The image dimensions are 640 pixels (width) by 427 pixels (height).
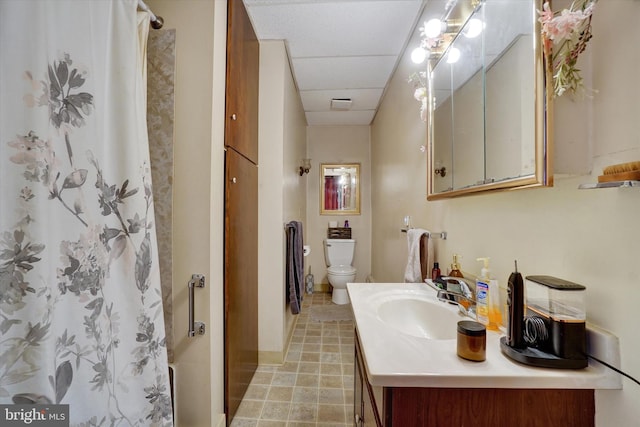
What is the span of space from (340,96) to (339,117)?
2.00 feet

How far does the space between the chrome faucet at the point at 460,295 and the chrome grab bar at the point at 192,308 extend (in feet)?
3.59

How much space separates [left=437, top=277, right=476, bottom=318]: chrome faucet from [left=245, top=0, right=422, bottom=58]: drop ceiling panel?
1725mm

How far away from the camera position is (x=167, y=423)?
87 centimetres

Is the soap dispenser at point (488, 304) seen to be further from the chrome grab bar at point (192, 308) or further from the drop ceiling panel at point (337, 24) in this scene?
the drop ceiling panel at point (337, 24)

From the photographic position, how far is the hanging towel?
2.13 metres

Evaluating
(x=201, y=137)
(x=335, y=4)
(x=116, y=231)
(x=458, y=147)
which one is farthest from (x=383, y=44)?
(x=116, y=231)

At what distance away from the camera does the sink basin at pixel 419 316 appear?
98cm

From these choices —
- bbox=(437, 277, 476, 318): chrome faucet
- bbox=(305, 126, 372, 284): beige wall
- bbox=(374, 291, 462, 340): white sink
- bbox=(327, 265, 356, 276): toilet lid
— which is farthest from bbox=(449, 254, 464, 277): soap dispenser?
bbox=(305, 126, 372, 284): beige wall

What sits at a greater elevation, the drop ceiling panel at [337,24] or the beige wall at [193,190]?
the drop ceiling panel at [337,24]

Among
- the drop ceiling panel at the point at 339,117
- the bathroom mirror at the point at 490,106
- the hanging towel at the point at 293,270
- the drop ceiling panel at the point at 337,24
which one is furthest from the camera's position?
the drop ceiling panel at the point at 339,117

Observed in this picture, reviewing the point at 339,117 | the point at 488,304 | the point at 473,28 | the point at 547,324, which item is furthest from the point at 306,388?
the point at 339,117

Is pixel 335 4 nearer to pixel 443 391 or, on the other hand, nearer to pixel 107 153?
pixel 107 153

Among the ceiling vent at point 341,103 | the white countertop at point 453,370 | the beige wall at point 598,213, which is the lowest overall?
the white countertop at point 453,370

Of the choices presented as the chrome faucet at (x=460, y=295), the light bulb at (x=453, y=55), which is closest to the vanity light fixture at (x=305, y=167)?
the light bulb at (x=453, y=55)
